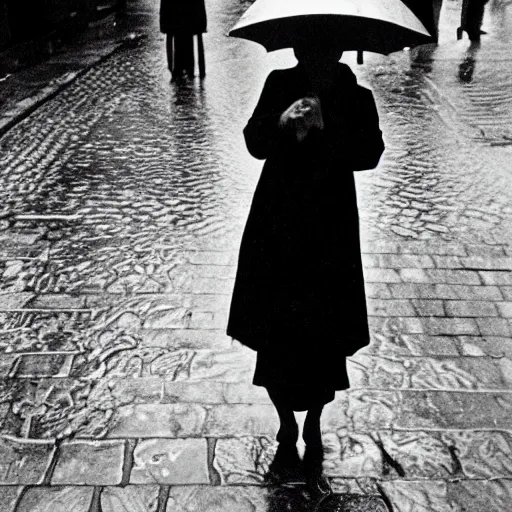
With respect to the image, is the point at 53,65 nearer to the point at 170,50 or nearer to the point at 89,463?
the point at 170,50

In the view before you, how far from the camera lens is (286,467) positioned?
3242 mm

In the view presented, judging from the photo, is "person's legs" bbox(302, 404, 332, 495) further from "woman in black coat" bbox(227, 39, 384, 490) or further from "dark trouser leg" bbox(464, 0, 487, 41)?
"dark trouser leg" bbox(464, 0, 487, 41)

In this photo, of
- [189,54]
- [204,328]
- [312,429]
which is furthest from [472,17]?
[312,429]

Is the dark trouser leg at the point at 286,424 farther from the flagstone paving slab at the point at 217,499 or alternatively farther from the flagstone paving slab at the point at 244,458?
the flagstone paving slab at the point at 217,499

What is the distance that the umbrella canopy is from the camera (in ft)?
8.98

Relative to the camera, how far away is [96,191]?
266 inches

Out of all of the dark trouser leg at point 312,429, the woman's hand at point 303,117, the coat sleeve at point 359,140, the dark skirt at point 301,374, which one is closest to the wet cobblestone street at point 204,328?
the dark trouser leg at point 312,429

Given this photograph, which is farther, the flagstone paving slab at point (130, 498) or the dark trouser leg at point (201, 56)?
the dark trouser leg at point (201, 56)

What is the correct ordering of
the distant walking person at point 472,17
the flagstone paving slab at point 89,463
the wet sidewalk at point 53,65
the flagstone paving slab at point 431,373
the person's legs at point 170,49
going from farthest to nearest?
the distant walking person at point 472,17, the person's legs at point 170,49, the wet sidewalk at point 53,65, the flagstone paving slab at point 431,373, the flagstone paving slab at point 89,463

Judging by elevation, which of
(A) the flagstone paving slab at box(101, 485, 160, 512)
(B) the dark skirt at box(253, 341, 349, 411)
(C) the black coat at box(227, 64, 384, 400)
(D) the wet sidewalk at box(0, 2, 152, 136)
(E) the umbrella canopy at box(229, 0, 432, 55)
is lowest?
(D) the wet sidewalk at box(0, 2, 152, 136)

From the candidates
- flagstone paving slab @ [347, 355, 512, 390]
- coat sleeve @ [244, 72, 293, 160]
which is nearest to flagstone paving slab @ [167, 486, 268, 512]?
flagstone paving slab @ [347, 355, 512, 390]

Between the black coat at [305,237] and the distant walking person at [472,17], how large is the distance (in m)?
12.2

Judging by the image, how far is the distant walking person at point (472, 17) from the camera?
13.9m

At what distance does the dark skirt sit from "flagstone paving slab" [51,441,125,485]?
2.43 feet
